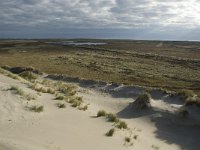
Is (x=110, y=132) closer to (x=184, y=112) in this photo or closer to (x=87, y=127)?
(x=87, y=127)


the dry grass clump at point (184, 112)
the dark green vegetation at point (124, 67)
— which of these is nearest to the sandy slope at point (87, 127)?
the dry grass clump at point (184, 112)

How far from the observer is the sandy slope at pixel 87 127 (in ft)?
35.5

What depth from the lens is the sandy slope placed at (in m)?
10.8

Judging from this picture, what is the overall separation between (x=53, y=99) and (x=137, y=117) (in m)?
4.75

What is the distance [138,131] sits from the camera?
15570 millimetres

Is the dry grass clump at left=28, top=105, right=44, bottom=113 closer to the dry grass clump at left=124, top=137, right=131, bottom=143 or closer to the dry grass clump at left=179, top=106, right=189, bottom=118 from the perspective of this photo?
the dry grass clump at left=124, top=137, right=131, bottom=143

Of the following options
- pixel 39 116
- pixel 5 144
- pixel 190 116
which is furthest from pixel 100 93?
pixel 5 144

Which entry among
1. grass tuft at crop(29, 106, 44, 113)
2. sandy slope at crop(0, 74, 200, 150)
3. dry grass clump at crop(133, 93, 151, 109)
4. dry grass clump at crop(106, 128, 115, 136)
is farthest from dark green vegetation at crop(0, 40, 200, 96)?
grass tuft at crop(29, 106, 44, 113)

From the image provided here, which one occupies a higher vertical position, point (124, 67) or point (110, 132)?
point (110, 132)

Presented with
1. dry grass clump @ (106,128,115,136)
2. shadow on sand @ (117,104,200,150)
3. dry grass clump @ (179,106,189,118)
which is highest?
dry grass clump @ (106,128,115,136)

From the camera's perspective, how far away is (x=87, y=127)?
45.7 ft

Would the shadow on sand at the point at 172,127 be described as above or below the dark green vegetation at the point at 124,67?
above

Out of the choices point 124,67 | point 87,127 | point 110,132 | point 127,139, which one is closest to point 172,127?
point 127,139

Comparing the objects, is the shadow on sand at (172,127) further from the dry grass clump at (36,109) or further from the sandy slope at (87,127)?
the dry grass clump at (36,109)
